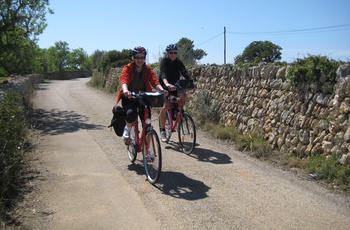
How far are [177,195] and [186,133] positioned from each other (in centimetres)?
252

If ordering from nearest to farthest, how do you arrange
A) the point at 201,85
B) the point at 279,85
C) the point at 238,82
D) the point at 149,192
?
the point at 149,192 → the point at 279,85 → the point at 238,82 → the point at 201,85

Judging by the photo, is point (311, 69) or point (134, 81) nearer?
point (134, 81)

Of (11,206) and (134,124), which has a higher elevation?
(134,124)

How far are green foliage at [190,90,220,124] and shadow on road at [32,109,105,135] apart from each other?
108 inches

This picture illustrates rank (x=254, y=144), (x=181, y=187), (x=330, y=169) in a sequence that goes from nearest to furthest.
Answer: (x=181, y=187) → (x=330, y=169) → (x=254, y=144)

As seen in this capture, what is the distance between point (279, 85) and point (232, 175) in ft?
8.00

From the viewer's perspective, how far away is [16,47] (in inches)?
605

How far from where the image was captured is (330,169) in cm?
544

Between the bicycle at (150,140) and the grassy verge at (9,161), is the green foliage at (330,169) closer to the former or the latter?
the bicycle at (150,140)

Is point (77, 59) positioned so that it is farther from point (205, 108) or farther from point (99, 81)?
point (205, 108)

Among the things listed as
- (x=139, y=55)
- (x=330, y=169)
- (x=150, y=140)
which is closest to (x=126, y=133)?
(x=150, y=140)

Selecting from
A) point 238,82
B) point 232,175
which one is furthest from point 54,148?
point 238,82

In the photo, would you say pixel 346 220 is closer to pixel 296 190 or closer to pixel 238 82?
pixel 296 190

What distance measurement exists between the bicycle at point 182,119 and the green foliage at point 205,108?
220cm
